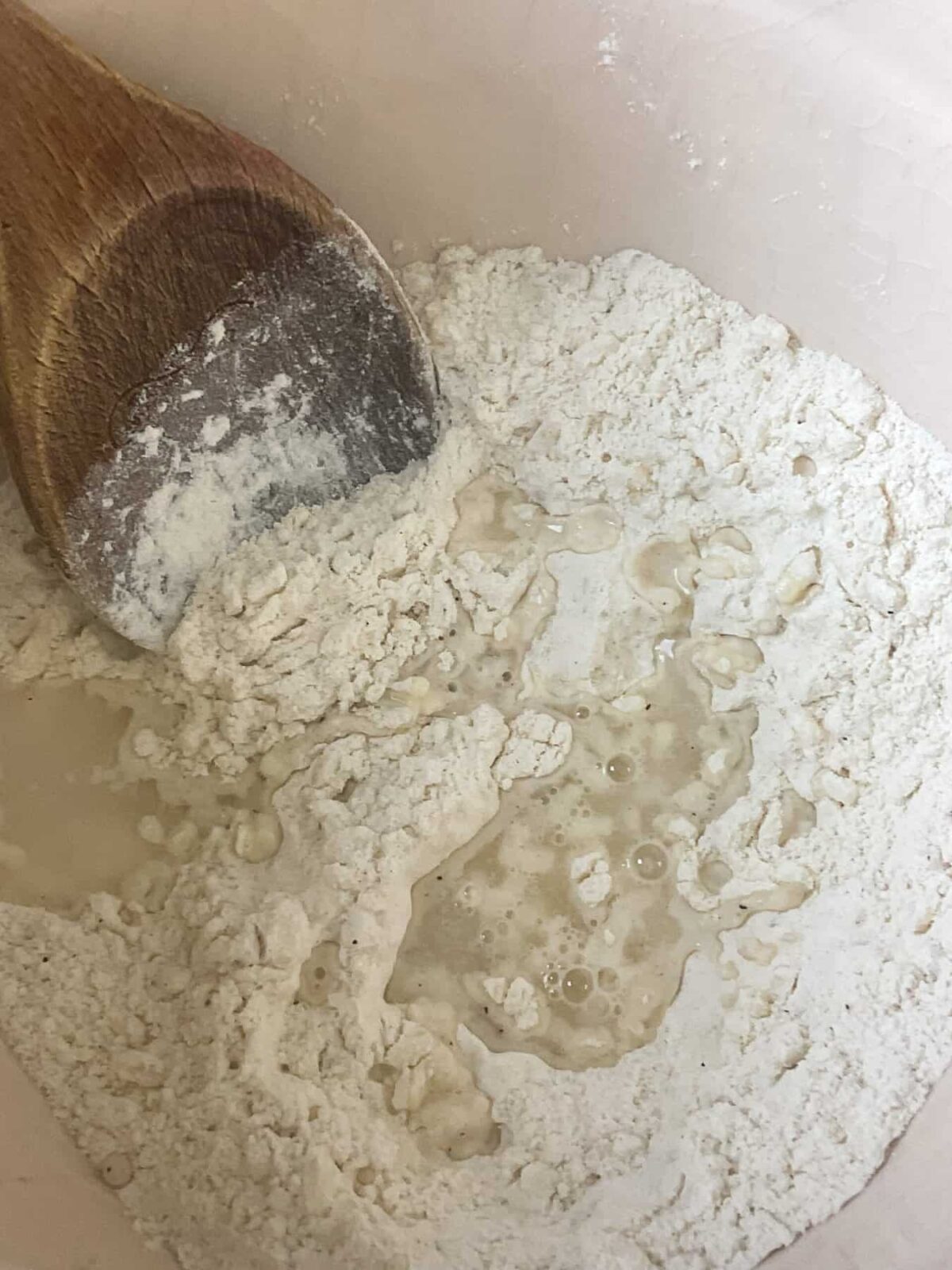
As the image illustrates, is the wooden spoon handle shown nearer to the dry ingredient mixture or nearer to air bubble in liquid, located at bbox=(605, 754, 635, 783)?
the dry ingredient mixture

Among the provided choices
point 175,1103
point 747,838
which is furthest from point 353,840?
point 747,838

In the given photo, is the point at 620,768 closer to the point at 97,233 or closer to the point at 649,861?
the point at 649,861

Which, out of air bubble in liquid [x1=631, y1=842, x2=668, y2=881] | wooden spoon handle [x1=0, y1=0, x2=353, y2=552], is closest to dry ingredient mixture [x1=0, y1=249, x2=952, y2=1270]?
air bubble in liquid [x1=631, y1=842, x2=668, y2=881]

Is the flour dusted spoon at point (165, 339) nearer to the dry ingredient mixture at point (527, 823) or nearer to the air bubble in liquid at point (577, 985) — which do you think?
the dry ingredient mixture at point (527, 823)

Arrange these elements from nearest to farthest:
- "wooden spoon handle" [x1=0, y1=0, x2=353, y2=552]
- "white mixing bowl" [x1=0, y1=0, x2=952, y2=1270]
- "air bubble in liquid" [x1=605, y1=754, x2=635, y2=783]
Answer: "wooden spoon handle" [x1=0, y1=0, x2=353, y2=552], "white mixing bowl" [x1=0, y1=0, x2=952, y2=1270], "air bubble in liquid" [x1=605, y1=754, x2=635, y2=783]

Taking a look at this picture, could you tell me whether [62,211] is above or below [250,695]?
above

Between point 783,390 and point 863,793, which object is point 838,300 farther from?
point 863,793

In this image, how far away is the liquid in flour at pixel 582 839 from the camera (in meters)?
0.89

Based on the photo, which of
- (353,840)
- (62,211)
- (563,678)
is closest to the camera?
(62,211)

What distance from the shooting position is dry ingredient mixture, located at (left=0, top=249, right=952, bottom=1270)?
778 mm

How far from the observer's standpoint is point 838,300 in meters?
0.94

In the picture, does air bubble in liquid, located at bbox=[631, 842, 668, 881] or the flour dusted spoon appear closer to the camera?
the flour dusted spoon

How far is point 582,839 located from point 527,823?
0.05m

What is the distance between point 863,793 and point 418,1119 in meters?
0.47
